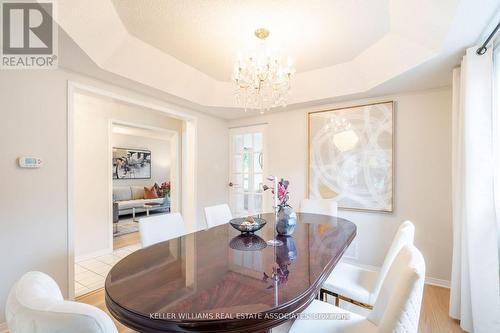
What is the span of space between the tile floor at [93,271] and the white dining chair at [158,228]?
136 cm

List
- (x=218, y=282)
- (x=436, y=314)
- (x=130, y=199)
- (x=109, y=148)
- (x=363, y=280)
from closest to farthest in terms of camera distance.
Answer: (x=218, y=282), (x=363, y=280), (x=436, y=314), (x=109, y=148), (x=130, y=199)

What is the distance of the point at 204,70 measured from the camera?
2773 millimetres

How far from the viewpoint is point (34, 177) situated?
1926mm

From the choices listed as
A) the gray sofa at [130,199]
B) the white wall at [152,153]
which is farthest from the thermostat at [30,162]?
the white wall at [152,153]

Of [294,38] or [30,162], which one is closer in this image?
[30,162]

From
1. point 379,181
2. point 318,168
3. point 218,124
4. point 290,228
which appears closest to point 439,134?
point 379,181

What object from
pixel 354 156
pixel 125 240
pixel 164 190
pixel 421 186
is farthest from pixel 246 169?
pixel 164 190

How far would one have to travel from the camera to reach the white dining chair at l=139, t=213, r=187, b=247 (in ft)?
5.46

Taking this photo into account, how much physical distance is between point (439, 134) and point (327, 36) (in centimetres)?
170

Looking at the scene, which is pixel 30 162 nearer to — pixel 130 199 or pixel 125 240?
pixel 125 240

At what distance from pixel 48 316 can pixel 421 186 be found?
127 inches

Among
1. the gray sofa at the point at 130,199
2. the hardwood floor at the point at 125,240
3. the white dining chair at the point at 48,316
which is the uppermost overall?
the white dining chair at the point at 48,316

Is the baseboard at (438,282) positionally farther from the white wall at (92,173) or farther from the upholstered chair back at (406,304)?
the white wall at (92,173)

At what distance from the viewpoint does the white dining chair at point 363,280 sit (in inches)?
54.4
